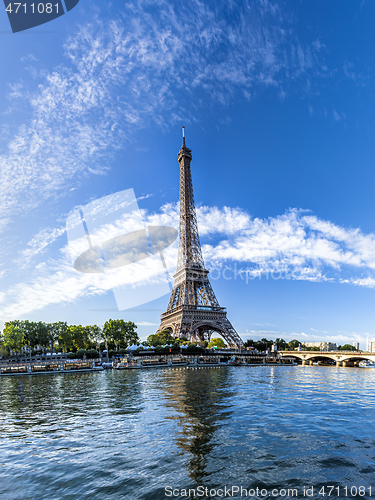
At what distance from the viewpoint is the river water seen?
35.6 ft

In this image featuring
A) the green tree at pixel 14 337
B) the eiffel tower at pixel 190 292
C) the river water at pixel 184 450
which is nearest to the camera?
the river water at pixel 184 450

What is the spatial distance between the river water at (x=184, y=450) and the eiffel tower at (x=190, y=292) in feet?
255

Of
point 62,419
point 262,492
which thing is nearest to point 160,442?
point 262,492

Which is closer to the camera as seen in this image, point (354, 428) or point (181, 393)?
point (354, 428)

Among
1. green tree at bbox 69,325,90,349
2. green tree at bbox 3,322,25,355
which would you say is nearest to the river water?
green tree at bbox 3,322,25,355

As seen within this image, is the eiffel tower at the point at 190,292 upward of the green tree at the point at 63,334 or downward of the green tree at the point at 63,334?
upward

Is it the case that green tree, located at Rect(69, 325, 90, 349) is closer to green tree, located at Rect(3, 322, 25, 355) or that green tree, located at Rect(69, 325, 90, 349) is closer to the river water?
green tree, located at Rect(3, 322, 25, 355)

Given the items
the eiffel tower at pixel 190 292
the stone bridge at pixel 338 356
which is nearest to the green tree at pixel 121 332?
the eiffel tower at pixel 190 292

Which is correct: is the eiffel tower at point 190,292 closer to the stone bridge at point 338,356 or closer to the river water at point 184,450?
the stone bridge at point 338,356

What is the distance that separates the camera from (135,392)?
3412 centimetres

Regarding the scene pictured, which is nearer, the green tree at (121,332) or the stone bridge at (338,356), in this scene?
the stone bridge at (338,356)

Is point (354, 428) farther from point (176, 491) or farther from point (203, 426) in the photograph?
point (176, 491)

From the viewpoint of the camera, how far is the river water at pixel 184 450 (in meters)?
10.9

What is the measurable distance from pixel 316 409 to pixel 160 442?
49.9ft
